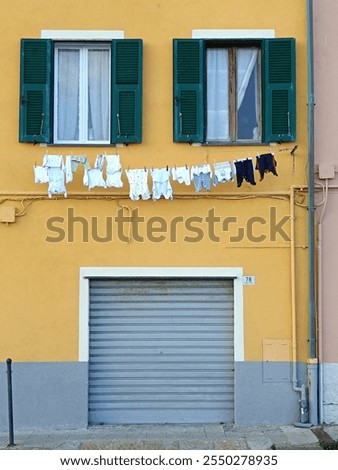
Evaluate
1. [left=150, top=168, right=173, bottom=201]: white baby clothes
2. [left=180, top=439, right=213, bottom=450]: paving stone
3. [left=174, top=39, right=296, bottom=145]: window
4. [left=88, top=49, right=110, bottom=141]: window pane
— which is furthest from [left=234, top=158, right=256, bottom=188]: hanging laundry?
[left=180, top=439, right=213, bottom=450]: paving stone

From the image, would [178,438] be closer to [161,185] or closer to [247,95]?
[161,185]

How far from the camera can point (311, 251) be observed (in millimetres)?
11391

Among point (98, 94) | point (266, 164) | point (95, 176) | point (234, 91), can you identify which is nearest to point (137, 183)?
point (95, 176)

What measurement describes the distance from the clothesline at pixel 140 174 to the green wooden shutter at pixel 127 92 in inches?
18.7

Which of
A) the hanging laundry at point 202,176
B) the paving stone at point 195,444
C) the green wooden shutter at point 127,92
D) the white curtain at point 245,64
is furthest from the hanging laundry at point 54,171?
the paving stone at point 195,444

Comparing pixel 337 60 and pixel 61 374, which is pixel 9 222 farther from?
pixel 337 60

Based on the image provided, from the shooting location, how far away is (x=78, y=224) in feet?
38.0

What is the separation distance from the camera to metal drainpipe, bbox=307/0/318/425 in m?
11.3

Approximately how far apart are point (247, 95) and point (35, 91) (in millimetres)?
3300

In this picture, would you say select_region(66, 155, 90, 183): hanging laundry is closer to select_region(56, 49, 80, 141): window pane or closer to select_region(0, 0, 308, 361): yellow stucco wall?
select_region(0, 0, 308, 361): yellow stucco wall

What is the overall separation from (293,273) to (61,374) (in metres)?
3.81

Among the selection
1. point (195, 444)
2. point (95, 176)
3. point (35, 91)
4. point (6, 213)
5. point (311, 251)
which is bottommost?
point (195, 444)

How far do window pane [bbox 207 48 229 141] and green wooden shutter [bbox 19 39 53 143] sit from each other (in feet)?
8.22

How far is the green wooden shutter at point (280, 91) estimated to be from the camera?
11.6 meters
